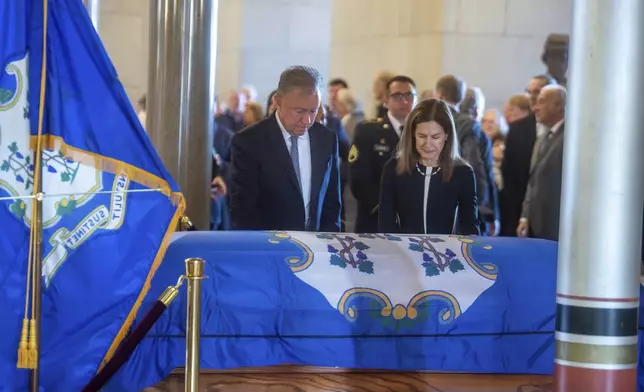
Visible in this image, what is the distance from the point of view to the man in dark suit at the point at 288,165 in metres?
6.64

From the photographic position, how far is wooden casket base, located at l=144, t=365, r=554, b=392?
5785mm

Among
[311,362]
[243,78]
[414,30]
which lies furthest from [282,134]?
[243,78]

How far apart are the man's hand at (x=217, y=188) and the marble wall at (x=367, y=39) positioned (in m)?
3.05

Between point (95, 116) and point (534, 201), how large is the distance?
374 cm

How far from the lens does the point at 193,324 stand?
479cm

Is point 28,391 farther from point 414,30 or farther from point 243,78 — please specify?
point 243,78

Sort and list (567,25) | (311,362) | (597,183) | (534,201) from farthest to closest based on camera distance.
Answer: (567,25) < (534,201) < (311,362) < (597,183)

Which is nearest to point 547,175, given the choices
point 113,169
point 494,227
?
point 494,227

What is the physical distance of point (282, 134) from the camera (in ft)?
22.1

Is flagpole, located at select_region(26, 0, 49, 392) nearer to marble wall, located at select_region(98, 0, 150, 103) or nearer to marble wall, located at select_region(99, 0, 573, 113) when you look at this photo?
marble wall, located at select_region(99, 0, 573, 113)

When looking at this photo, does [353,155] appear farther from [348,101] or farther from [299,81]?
[348,101]

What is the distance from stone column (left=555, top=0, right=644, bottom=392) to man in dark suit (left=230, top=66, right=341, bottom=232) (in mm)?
2232

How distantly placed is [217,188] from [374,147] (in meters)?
2.14

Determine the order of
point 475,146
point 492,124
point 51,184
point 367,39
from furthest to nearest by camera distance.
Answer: point 367,39 < point 492,124 < point 475,146 < point 51,184
